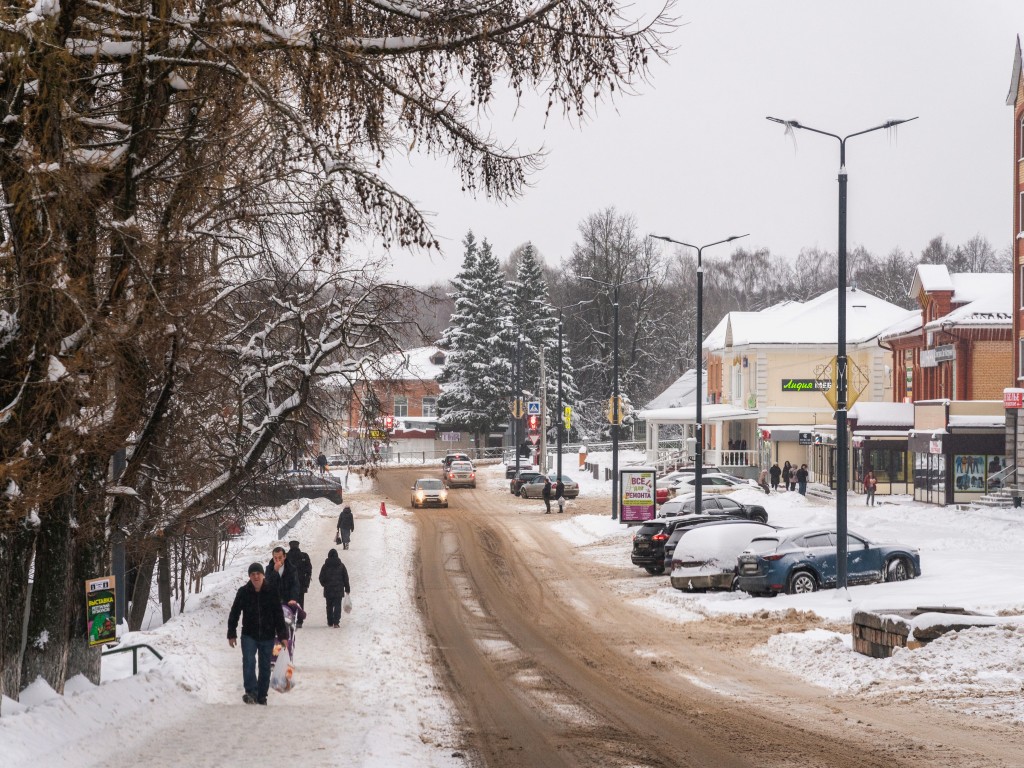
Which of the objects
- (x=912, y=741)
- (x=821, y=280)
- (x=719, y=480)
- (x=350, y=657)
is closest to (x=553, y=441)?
(x=719, y=480)

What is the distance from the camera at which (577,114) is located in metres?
8.95

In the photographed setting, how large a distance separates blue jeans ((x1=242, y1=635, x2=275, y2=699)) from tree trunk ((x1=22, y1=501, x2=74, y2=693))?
2704 millimetres

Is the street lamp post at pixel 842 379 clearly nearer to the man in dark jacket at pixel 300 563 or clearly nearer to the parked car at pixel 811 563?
the parked car at pixel 811 563

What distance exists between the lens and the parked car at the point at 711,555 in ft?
92.0

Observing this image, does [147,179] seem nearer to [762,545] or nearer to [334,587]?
[334,587]

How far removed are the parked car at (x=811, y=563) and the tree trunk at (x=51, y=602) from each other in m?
16.8

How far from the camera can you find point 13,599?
1155 centimetres

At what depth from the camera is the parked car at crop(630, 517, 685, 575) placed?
32.7 metres

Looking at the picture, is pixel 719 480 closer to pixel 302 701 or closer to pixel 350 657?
pixel 350 657

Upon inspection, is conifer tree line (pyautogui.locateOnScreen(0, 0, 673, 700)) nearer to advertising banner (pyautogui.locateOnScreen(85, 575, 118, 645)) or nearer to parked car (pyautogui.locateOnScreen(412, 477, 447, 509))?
advertising banner (pyautogui.locateOnScreen(85, 575, 118, 645))

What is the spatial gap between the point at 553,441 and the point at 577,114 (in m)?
87.1

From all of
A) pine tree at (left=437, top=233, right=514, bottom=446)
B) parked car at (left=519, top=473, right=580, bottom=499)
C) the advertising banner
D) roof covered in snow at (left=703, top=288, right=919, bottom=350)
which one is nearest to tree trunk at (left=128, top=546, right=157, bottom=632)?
the advertising banner

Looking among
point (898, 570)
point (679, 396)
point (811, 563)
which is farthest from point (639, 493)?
point (679, 396)

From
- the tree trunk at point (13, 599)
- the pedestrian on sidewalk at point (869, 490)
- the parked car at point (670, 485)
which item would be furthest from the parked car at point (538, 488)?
the tree trunk at point (13, 599)
